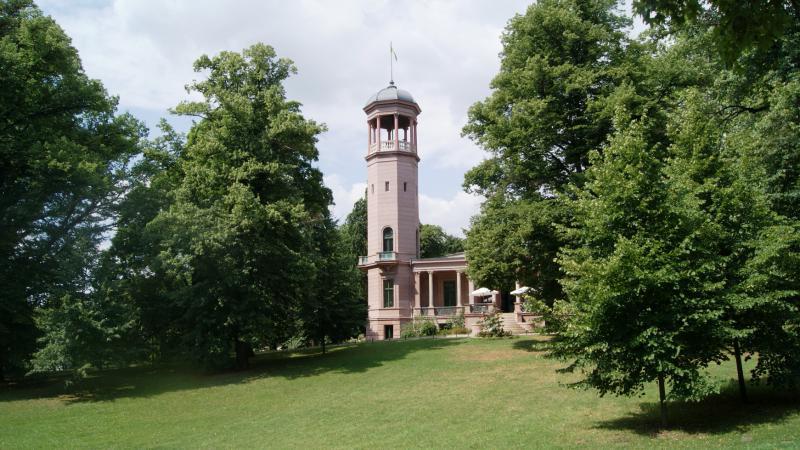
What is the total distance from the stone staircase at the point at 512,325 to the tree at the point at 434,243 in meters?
33.5

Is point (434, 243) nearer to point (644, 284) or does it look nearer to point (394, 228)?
point (394, 228)

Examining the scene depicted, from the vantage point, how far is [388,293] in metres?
47.9

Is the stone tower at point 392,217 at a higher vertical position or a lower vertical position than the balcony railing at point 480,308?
higher

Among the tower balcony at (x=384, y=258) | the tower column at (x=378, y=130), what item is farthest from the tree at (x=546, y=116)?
the tower column at (x=378, y=130)

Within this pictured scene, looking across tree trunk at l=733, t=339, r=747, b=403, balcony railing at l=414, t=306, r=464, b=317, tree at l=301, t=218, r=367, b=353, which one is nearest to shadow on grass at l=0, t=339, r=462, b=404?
tree at l=301, t=218, r=367, b=353

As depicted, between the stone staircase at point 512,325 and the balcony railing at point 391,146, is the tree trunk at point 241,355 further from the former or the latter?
the balcony railing at point 391,146

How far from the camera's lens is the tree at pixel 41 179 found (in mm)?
24984

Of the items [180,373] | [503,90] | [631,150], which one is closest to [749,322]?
[631,150]

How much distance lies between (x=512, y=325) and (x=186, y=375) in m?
19.1

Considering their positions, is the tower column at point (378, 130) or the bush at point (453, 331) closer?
the bush at point (453, 331)

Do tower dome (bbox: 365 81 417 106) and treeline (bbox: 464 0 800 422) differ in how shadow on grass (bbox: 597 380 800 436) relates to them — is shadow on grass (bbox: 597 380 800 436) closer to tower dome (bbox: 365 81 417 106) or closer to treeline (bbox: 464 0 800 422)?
treeline (bbox: 464 0 800 422)

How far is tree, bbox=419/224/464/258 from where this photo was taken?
239 ft

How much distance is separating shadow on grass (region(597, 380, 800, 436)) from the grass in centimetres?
4

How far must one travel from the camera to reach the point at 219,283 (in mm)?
27000
